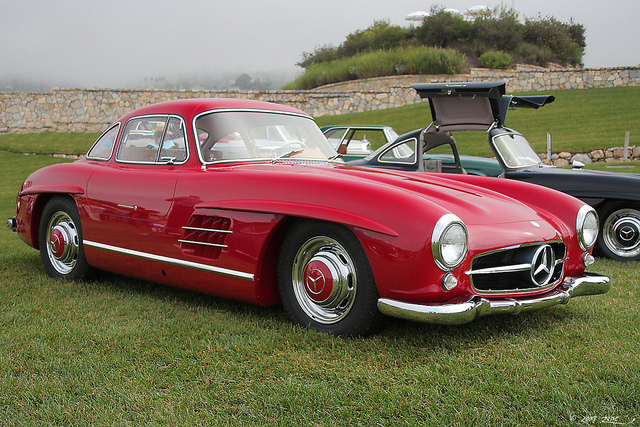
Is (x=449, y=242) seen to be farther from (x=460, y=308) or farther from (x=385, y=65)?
(x=385, y=65)

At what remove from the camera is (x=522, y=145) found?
20.8 feet

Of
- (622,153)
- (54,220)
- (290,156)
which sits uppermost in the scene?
(290,156)

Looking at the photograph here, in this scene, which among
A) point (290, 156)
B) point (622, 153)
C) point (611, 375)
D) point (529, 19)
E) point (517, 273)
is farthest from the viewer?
point (529, 19)

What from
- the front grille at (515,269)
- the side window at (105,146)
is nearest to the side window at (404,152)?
the side window at (105,146)

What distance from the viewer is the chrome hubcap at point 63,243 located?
4.52 m

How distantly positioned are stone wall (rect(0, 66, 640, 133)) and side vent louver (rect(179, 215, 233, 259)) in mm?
22254

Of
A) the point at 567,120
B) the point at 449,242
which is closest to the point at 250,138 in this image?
the point at 449,242

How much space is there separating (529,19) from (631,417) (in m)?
33.2

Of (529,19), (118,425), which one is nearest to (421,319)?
(118,425)

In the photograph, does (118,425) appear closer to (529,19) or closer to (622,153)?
(622,153)

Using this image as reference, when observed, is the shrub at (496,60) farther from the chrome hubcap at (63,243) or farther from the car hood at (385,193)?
the chrome hubcap at (63,243)

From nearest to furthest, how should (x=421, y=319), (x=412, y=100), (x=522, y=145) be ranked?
(x=421, y=319), (x=522, y=145), (x=412, y=100)

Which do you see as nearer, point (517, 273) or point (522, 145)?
point (517, 273)

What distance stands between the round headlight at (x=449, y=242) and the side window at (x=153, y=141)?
188cm
